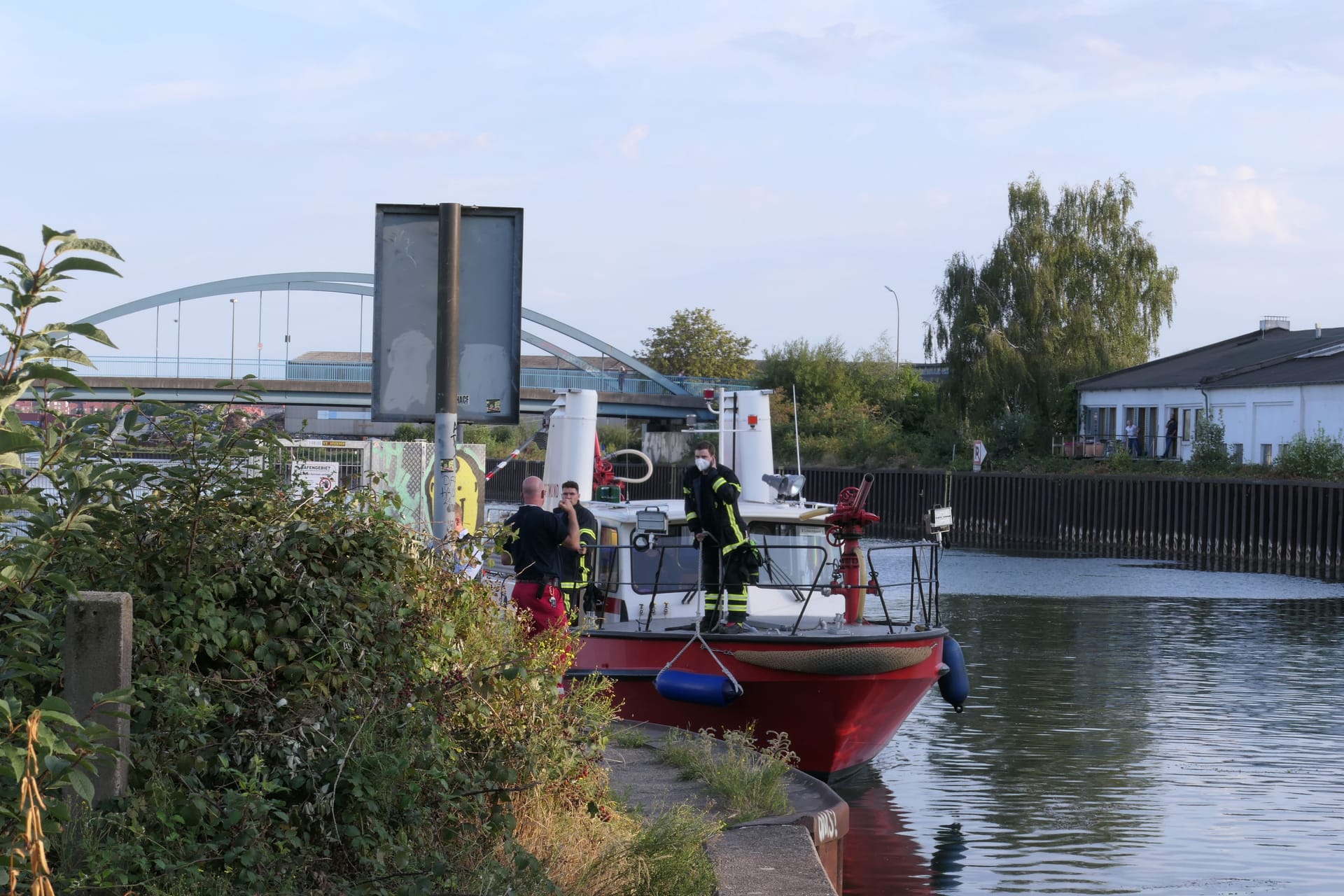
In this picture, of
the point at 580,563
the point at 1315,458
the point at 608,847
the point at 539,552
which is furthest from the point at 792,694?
the point at 1315,458

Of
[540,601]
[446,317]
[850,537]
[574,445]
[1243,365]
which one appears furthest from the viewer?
[1243,365]

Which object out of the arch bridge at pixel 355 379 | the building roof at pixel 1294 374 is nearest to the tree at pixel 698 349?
the arch bridge at pixel 355 379

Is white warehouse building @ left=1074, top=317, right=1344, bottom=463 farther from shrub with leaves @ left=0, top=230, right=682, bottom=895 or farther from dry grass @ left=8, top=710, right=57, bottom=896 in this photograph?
dry grass @ left=8, top=710, right=57, bottom=896

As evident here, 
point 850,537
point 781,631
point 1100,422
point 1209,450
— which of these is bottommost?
point 781,631

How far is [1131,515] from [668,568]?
132ft

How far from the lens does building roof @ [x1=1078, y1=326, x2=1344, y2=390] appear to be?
54.1 m

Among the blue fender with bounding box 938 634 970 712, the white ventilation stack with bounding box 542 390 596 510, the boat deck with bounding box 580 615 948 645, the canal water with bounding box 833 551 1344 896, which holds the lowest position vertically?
the canal water with bounding box 833 551 1344 896

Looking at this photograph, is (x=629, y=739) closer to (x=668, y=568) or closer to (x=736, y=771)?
Answer: (x=736, y=771)

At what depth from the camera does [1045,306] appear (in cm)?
6600

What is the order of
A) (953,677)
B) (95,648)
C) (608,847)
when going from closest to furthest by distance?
(95,648), (608,847), (953,677)

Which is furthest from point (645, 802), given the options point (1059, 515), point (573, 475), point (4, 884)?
point (1059, 515)

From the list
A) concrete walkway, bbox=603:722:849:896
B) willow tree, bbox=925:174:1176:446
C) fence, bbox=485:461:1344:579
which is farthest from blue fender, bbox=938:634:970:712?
willow tree, bbox=925:174:1176:446

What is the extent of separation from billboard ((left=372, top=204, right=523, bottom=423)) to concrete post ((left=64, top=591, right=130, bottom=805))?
2.31 m

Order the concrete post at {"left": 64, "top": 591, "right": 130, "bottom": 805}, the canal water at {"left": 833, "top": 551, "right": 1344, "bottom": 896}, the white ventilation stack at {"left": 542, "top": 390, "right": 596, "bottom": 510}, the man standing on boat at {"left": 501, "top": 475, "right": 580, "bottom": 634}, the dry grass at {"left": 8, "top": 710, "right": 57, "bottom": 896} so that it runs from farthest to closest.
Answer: the white ventilation stack at {"left": 542, "top": 390, "right": 596, "bottom": 510}
the canal water at {"left": 833, "top": 551, "right": 1344, "bottom": 896}
the man standing on boat at {"left": 501, "top": 475, "right": 580, "bottom": 634}
the concrete post at {"left": 64, "top": 591, "right": 130, "bottom": 805}
the dry grass at {"left": 8, "top": 710, "right": 57, "bottom": 896}
